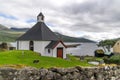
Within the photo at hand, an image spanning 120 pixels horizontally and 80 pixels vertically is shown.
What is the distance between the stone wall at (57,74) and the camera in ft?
32.8

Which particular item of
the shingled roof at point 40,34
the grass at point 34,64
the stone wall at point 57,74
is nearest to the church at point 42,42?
the shingled roof at point 40,34

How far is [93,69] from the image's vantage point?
533 inches

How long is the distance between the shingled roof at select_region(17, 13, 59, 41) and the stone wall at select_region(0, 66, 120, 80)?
118 ft

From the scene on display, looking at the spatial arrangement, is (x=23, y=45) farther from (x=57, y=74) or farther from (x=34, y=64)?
(x=57, y=74)

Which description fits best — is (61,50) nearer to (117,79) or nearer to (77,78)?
(117,79)

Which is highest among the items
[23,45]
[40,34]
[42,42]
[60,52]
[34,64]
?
[40,34]

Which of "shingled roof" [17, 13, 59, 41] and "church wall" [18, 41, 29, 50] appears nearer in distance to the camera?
"shingled roof" [17, 13, 59, 41]

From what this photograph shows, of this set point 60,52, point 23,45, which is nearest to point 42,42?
point 60,52

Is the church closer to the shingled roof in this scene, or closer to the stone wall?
the shingled roof

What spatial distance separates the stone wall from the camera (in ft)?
32.8

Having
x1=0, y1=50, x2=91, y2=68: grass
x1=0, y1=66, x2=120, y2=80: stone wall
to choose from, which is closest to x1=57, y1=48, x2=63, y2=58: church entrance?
x1=0, y1=50, x2=91, y2=68: grass

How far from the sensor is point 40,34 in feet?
167

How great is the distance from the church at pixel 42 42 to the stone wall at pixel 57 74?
114 feet

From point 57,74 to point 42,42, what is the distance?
3925 centimetres
